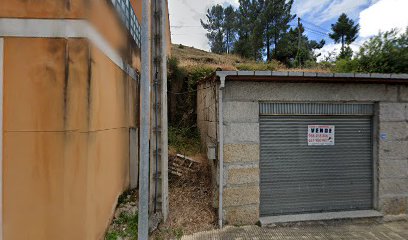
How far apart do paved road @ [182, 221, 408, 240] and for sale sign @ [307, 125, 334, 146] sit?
185 centimetres

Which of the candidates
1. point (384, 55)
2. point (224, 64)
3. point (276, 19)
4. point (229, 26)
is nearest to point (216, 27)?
point (229, 26)

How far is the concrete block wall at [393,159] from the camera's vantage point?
5828 mm

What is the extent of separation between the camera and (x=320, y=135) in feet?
19.0

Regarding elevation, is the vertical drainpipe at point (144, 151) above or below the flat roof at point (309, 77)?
below

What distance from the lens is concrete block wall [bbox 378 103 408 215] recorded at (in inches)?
229

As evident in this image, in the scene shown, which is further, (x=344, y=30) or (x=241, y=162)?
(x=344, y=30)

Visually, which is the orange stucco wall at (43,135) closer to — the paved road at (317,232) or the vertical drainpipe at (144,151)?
the vertical drainpipe at (144,151)

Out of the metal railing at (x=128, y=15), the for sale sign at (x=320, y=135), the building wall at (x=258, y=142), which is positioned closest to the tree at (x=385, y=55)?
the building wall at (x=258, y=142)

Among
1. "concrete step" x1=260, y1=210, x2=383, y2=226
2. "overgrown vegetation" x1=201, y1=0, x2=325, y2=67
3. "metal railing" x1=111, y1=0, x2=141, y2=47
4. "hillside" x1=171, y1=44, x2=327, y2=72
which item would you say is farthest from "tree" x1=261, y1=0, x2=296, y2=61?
"concrete step" x1=260, y1=210, x2=383, y2=226

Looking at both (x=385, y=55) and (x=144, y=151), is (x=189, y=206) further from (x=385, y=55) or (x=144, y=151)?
(x=385, y=55)

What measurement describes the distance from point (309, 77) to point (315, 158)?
76.7 inches

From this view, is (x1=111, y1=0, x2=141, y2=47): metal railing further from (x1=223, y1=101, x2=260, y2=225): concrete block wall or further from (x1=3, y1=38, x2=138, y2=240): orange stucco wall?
(x1=223, y1=101, x2=260, y2=225): concrete block wall

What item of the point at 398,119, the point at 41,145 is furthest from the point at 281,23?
the point at 41,145

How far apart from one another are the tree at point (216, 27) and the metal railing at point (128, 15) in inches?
1229
